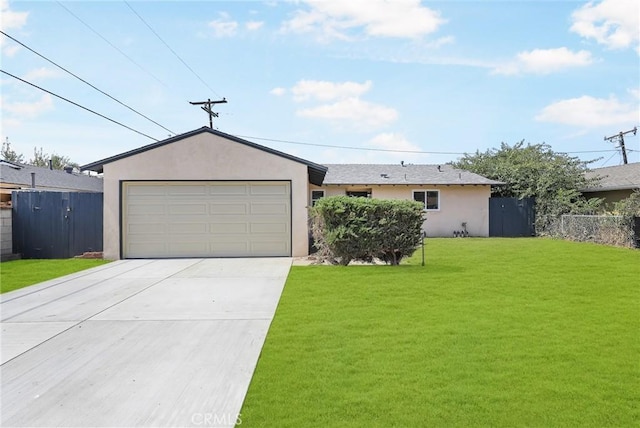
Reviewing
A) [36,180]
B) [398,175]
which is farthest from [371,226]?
[36,180]

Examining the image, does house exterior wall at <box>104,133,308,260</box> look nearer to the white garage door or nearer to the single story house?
the single story house

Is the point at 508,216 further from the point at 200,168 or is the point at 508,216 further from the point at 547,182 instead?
the point at 200,168

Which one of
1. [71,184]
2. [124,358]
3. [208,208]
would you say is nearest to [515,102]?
[208,208]

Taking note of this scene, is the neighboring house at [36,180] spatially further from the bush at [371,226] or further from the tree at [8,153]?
the tree at [8,153]

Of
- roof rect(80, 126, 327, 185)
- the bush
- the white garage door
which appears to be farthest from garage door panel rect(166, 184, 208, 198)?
the bush

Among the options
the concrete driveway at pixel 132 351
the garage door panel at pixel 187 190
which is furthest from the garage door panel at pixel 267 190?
the concrete driveway at pixel 132 351

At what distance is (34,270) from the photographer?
10898 mm

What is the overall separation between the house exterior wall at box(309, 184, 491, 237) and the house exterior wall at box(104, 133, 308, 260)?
340 inches

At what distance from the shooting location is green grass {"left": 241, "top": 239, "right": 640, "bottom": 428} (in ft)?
10.5

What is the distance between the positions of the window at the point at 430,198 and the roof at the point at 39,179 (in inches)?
794

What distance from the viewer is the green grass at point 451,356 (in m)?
3.19

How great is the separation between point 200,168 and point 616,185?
19.4 meters

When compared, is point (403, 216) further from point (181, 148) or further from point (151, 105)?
point (151, 105)

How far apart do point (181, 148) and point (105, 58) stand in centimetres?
707
